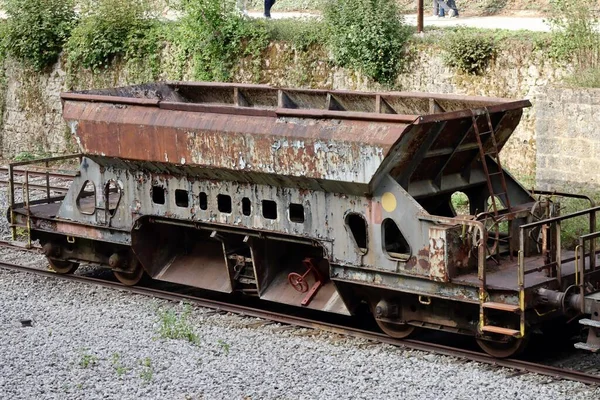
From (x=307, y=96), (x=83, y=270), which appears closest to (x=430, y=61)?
(x=307, y=96)

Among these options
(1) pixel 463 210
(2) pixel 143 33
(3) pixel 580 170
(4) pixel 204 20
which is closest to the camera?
(3) pixel 580 170

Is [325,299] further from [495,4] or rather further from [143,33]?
[495,4]

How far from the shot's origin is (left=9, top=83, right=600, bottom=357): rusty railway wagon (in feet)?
38.7

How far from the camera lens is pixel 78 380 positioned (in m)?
11.3

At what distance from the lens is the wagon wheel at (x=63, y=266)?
16.2 metres

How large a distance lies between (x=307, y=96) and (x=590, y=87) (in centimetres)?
467

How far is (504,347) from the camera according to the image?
12.0 metres

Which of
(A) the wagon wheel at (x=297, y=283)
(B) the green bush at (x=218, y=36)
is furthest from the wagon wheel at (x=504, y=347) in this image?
(B) the green bush at (x=218, y=36)

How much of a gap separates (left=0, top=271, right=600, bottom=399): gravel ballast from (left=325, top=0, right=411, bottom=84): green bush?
28.3ft

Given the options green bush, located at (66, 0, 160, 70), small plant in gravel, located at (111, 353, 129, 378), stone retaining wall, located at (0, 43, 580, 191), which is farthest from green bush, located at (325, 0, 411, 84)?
small plant in gravel, located at (111, 353, 129, 378)

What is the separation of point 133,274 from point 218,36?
9638mm

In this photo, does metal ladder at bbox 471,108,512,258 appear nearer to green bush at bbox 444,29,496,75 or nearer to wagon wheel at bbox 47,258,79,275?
wagon wheel at bbox 47,258,79,275

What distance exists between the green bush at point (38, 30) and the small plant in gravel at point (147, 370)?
16.1 m

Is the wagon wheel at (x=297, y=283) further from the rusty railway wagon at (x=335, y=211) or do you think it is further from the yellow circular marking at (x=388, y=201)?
the yellow circular marking at (x=388, y=201)
